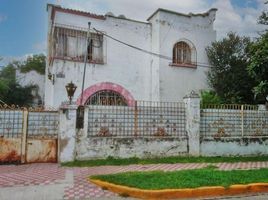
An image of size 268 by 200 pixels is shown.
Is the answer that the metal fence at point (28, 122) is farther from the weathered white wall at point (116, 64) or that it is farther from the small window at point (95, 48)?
the small window at point (95, 48)

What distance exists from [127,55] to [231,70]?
19.0 ft

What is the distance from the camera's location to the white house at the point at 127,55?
16.5 meters

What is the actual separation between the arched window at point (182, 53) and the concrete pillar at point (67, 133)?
364 inches

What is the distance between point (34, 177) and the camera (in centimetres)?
848

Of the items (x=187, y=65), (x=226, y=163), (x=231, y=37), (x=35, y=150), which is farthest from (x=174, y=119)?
(x=231, y=37)

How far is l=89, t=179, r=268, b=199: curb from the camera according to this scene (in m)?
6.61

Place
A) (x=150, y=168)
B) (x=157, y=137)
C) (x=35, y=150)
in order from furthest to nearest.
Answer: (x=157, y=137) → (x=35, y=150) → (x=150, y=168)

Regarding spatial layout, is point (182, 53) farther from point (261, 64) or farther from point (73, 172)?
point (73, 172)

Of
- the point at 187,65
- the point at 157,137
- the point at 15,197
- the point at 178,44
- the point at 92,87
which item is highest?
the point at 178,44

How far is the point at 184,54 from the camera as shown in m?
19.3

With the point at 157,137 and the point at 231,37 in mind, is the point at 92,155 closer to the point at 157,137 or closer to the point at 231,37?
the point at 157,137

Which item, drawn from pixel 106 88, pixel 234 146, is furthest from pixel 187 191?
pixel 106 88

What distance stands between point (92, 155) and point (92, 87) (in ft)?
20.5

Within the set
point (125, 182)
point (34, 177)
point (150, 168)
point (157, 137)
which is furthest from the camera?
point (157, 137)
